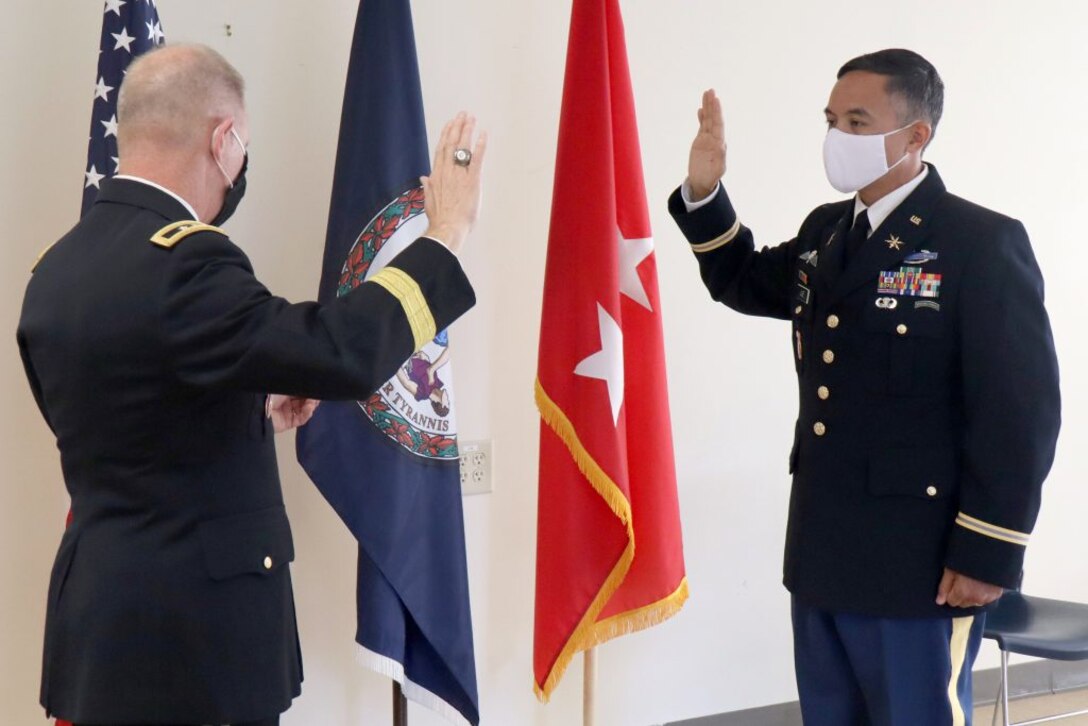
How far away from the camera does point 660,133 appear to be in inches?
112

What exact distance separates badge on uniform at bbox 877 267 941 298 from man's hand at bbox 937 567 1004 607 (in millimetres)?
494

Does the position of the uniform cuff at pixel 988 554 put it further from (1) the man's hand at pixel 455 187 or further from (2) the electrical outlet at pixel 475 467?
(2) the electrical outlet at pixel 475 467

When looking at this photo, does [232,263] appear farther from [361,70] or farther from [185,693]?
[361,70]

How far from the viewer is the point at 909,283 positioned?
191cm

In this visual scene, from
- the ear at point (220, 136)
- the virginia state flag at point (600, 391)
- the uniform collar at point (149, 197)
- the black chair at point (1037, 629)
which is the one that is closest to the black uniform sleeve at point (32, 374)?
the uniform collar at point (149, 197)

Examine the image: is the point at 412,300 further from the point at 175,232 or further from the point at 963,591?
the point at 963,591

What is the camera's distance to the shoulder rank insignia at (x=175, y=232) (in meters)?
1.37

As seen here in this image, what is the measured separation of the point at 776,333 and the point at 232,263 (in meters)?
2.02

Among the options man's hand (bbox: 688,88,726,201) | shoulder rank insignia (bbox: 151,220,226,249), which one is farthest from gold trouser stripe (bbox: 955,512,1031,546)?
shoulder rank insignia (bbox: 151,220,226,249)

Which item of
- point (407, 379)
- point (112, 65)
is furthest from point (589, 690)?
point (112, 65)

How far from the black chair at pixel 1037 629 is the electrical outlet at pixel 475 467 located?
124 centimetres

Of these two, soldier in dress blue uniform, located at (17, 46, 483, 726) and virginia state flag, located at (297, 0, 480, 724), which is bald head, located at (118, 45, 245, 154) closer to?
soldier in dress blue uniform, located at (17, 46, 483, 726)

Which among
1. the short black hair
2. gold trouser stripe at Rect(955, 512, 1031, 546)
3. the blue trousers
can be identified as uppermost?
Answer: the short black hair

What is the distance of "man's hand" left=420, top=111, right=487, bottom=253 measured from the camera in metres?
1.52
